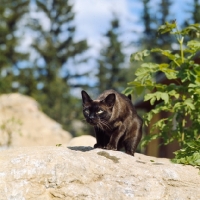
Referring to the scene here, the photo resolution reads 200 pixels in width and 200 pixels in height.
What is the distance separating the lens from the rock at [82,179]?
5.96 m

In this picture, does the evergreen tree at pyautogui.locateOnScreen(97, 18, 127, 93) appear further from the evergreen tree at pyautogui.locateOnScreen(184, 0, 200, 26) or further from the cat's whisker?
the cat's whisker

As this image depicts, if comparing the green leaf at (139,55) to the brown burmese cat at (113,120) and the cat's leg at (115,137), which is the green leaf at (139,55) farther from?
the cat's leg at (115,137)

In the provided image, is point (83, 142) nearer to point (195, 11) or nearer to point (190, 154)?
point (190, 154)

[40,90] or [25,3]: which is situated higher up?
[25,3]

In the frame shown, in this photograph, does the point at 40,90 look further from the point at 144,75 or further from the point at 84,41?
the point at 144,75

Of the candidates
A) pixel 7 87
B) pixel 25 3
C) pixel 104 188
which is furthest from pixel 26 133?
pixel 104 188

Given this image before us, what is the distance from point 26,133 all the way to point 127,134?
62.7 ft

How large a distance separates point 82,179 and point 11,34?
35605mm

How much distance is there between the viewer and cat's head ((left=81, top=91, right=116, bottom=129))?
7.35m

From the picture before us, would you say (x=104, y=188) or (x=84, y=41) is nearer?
(x=104, y=188)

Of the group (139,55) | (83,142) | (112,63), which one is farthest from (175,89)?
(112,63)

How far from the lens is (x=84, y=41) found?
43.5m

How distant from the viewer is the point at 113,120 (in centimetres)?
760

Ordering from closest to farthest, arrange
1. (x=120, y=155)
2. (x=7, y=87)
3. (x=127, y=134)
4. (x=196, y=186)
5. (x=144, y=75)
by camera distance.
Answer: (x=196, y=186) < (x=120, y=155) < (x=127, y=134) < (x=144, y=75) < (x=7, y=87)
